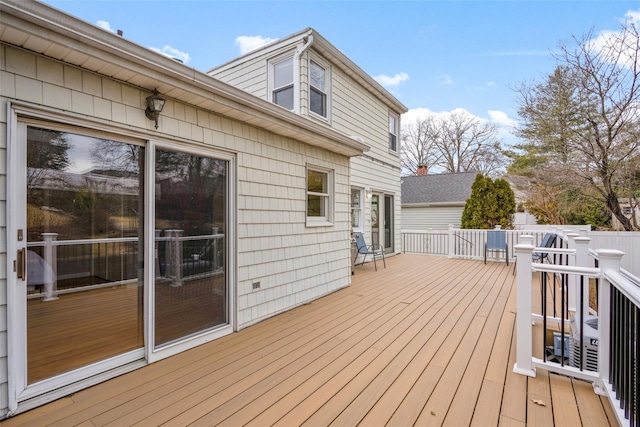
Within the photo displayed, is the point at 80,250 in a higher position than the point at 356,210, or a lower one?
lower

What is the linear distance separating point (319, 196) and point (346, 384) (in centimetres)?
334

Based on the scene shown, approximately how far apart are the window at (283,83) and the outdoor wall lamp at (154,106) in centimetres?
413

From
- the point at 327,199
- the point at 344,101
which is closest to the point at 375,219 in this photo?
the point at 344,101

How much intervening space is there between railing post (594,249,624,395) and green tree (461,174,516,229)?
981 centimetres

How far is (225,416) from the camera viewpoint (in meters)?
2.02

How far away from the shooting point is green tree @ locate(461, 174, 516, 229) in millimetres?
11156

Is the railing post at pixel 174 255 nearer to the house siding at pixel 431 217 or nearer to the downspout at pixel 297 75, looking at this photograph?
the downspout at pixel 297 75

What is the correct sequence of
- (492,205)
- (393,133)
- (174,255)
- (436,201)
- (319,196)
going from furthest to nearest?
(436,201) < (492,205) < (393,133) < (319,196) < (174,255)

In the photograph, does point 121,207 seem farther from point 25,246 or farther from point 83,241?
point 25,246

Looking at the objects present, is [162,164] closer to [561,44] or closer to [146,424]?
[146,424]

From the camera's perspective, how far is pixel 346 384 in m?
2.41

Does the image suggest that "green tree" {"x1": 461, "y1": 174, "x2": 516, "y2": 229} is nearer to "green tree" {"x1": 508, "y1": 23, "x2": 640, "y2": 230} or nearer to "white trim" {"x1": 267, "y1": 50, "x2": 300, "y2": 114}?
"green tree" {"x1": 508, "y1": 23, "x2": 640, "y2": 230}

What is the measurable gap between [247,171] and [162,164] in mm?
1035

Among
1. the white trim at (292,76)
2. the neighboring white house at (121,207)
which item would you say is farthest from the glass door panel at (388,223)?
the neighboring white house at (121,207)
